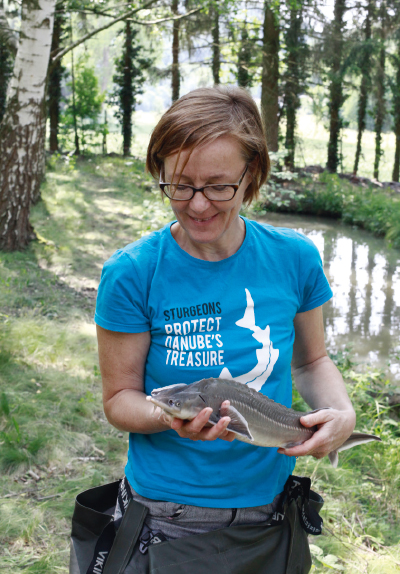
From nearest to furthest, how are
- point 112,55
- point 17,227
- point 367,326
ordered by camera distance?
1. point 17,227
2. point 367,326
3. point 112,55

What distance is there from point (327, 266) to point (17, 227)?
6841 mm

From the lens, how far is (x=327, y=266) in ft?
39.1

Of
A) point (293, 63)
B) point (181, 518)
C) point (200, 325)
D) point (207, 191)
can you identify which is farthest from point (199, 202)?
point (293, 63)

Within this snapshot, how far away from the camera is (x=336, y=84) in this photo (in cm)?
2206

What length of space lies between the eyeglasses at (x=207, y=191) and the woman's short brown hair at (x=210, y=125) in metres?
0.10

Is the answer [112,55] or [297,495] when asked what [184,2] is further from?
[297,495]

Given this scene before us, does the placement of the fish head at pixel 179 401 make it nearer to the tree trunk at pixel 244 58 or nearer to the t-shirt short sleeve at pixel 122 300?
the t-shirt short sleeve at pixel 122 300

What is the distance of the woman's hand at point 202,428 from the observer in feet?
4.29

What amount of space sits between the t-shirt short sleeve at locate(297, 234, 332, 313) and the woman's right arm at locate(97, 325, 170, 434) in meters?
0.54

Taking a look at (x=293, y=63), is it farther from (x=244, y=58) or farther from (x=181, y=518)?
(x=181, y=518)

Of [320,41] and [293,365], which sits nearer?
[293,365]

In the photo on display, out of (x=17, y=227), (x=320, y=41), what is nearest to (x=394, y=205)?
(x=320, y=41)

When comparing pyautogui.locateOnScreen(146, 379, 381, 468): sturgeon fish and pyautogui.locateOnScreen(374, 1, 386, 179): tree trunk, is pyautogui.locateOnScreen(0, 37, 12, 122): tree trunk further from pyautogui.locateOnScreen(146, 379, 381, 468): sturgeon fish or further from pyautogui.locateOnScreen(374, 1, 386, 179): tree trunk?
pyautogui.locateOnScreen(146, 379, 381, 468): sturgeon fish

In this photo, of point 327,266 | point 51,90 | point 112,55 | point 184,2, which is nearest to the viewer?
point 327,266
